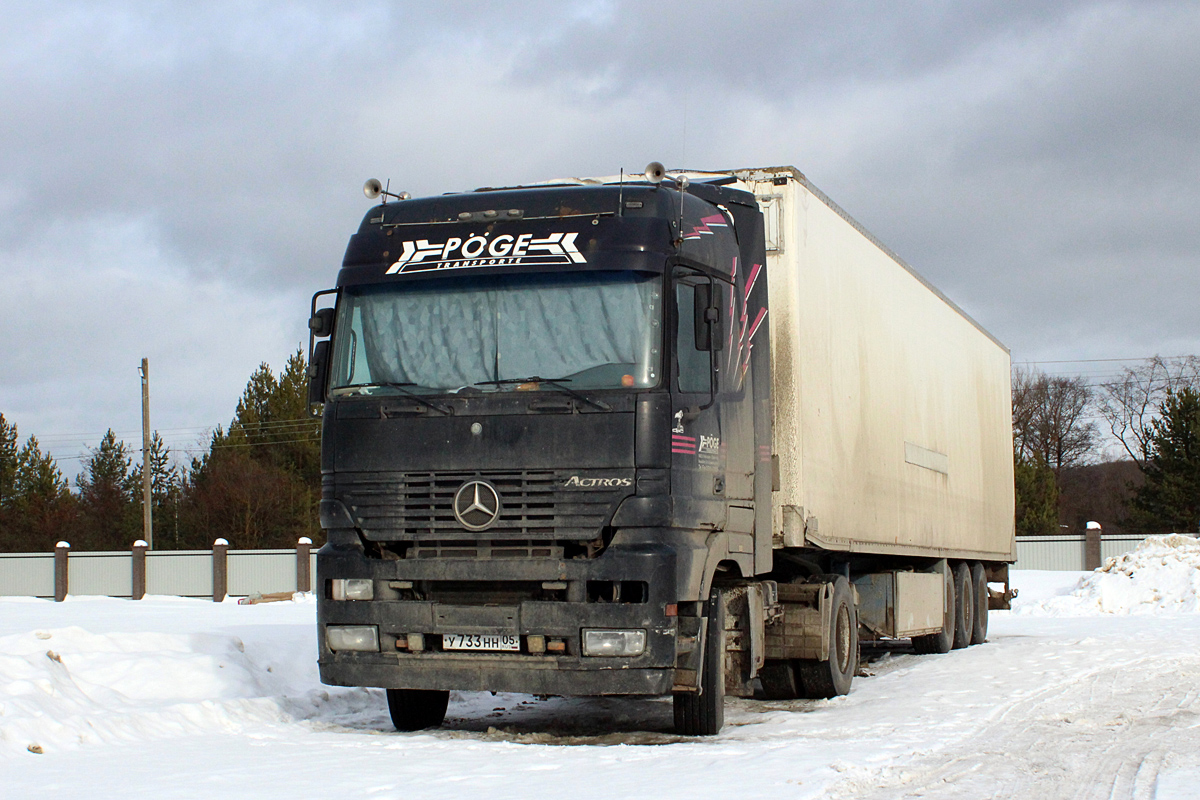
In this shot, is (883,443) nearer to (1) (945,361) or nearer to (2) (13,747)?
(1) (945,361)

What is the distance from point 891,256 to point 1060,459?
198 feet

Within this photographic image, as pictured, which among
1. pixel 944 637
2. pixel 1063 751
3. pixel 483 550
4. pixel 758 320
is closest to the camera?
pixel 1063 751

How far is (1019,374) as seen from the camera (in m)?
73.6

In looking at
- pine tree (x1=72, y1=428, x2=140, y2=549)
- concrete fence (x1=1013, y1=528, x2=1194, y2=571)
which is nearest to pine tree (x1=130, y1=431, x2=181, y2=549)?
pine tree (x1=72, y1=428, x2=140, y2=549)

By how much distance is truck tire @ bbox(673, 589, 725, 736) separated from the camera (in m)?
8.93

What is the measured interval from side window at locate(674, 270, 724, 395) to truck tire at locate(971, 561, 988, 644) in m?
10.3

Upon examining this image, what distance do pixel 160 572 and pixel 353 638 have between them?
112 ft

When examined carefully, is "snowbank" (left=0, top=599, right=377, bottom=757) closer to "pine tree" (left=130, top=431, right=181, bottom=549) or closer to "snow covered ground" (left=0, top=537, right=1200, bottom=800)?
"snow covered ground" (left=0, top=537, right=1200, bottom=800)

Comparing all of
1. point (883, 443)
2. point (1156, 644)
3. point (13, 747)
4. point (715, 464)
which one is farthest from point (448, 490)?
point (1156, 644)

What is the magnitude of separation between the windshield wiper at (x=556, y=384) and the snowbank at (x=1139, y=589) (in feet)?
69.2

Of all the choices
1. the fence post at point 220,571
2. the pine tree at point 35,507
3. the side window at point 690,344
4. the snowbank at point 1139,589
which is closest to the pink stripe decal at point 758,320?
the side window at point 690,344

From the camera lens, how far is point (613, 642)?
8219mm

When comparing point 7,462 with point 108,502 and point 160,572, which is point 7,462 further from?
point 160,572

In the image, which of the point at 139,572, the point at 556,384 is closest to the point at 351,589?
the point at 556,384
